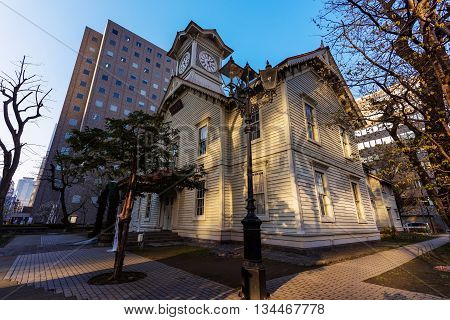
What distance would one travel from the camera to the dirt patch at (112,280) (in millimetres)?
5667

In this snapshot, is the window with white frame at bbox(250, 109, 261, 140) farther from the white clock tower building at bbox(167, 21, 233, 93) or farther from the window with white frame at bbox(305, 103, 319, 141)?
the white clock tower building at bbox(167, 21, 233, 93)

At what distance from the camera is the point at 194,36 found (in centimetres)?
1916

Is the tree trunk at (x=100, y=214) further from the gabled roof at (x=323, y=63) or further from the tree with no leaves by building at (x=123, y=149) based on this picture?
the gabled roof at (x=323, y=63)

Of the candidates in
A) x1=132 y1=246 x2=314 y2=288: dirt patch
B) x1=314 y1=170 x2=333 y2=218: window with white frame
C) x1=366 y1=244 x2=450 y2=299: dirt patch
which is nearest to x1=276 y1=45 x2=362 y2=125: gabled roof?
x1=314 y1=170 x2=333 y2=218: window with white frame

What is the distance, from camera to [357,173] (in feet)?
48.3

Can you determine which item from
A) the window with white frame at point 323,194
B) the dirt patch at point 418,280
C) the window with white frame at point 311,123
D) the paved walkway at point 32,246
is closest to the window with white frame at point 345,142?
the window with white frame at point 311,123

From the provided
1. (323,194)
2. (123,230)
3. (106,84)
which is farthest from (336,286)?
(106,84)

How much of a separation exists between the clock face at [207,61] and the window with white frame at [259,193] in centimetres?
1203

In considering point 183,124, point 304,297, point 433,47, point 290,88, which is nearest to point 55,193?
point 183,124

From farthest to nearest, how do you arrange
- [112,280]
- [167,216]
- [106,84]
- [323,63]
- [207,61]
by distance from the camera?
[106,84] → [207,61] → [167,216] → [323,63] → [112,280]

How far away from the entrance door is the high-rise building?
2735 cm

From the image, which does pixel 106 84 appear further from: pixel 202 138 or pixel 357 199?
Result: pixel 357 199

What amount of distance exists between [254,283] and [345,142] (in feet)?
44.5

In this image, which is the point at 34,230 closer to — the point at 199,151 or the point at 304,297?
the point at 199,151
